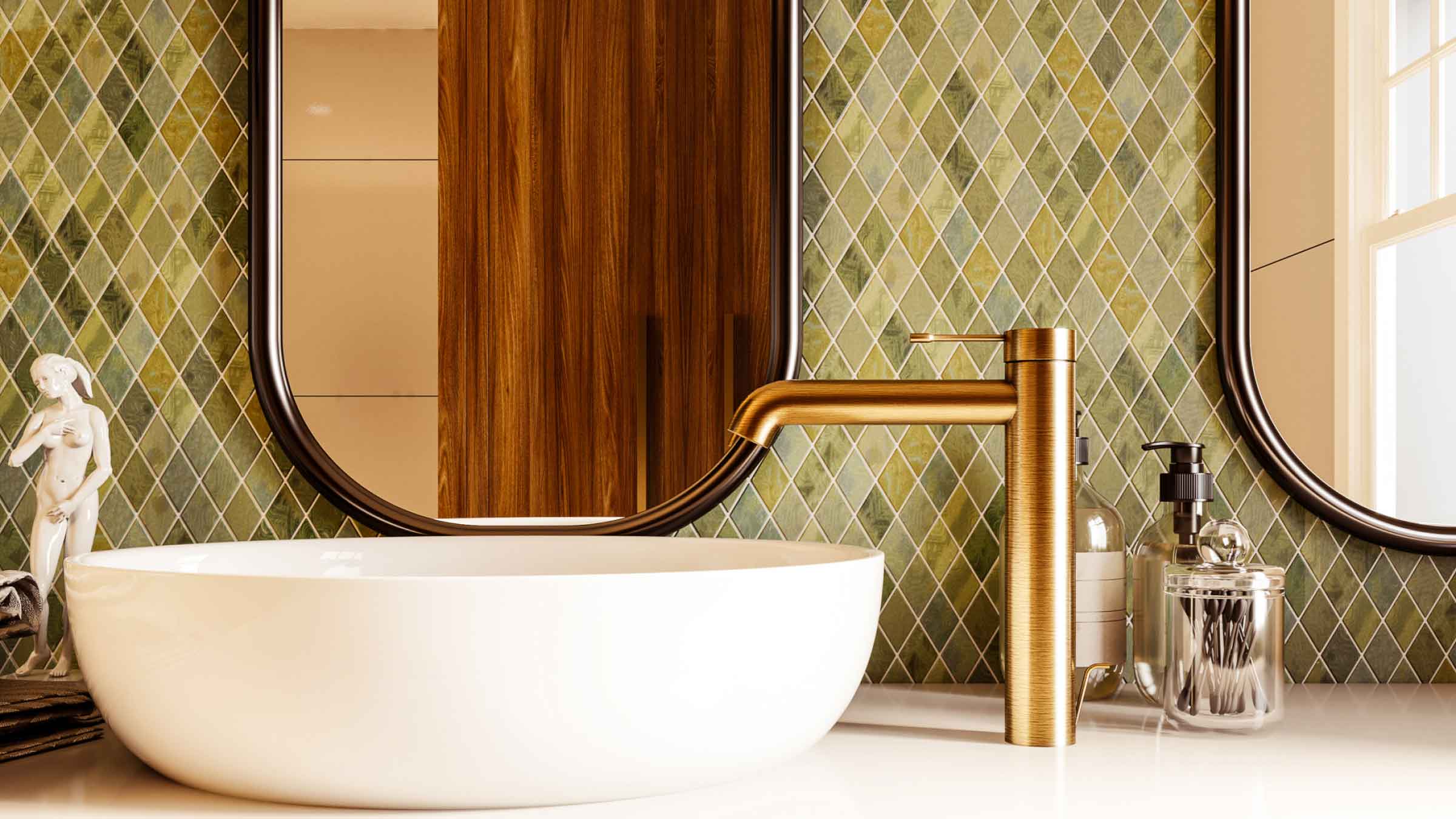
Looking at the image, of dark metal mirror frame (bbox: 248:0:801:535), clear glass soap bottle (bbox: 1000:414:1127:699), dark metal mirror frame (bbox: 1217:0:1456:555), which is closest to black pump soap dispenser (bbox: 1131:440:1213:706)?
clear glass soap bottle (bbox: 1000:414:1127:699)

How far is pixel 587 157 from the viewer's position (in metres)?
1.04

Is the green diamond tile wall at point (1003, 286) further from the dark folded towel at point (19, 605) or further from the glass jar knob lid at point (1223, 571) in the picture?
the dark folded towel at point (19, 605)

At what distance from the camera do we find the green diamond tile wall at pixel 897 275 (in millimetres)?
1035

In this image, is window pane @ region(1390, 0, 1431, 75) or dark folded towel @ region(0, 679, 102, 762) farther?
window pane @ region(1390, 0, 1431, 75)

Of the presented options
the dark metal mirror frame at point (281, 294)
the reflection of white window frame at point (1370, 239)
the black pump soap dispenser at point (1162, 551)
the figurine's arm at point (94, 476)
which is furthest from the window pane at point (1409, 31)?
the figurine's arm at point (94, 476)

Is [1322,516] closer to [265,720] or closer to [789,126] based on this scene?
[789,126]

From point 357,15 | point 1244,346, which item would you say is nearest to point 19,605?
point 357,15

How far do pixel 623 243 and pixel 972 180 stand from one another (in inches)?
13.8

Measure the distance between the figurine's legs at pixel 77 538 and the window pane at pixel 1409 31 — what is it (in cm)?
127

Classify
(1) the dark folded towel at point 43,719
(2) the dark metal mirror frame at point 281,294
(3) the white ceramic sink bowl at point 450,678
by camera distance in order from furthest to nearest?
(2) the dark metal mirror frame at point 281,294 → (1) the dark folded towel at point 43,719 → (3) the white ceramic sink bowl at point 450,678

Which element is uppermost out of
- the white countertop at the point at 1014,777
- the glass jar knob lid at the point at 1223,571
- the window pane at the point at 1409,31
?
the window pane at the point at 1409,31

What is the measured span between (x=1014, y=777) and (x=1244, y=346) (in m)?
0.56

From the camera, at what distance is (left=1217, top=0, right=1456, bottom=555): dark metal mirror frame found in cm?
103

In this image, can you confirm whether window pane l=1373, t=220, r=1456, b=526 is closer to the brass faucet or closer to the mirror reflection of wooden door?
the brass faucet
